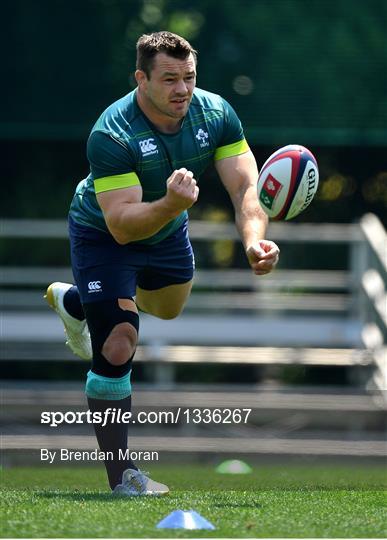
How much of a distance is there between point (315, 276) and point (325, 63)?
178cm

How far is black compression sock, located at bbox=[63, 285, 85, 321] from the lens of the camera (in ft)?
23.4

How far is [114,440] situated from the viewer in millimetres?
6156

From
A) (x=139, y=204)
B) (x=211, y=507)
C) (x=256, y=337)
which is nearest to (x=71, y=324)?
(x=139, y=204)

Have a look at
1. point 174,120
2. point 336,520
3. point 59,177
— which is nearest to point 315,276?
point 59,177

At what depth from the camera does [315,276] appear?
11.7 meters

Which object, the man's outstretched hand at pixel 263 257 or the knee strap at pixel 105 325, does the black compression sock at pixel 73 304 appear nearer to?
the knee strap at pixel 105 325

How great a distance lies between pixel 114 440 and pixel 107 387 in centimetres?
24

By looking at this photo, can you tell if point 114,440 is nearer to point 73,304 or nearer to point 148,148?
point 73,304

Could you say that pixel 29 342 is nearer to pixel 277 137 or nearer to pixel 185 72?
pixel 277 137

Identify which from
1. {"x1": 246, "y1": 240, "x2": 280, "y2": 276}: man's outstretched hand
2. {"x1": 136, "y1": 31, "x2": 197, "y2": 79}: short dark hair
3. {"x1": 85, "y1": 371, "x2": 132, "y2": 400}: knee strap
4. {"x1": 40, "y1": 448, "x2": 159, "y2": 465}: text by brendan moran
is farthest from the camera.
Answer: {"x1": 40, "y1": 448, "x2": 159, "y2": 465}: text by brendan moran

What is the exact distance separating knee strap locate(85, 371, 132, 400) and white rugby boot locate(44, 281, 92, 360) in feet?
3.23

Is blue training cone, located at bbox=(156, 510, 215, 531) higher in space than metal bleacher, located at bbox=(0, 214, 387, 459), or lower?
higher

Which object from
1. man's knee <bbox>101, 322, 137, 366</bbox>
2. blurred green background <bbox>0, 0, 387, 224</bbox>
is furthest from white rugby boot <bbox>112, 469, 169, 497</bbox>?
blurred green background <bbox>0, 0, 387, 224</bbox>

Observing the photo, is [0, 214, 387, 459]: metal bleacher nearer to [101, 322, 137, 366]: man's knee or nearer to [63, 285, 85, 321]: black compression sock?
[63, 285, 85, 321]: black compression sock
